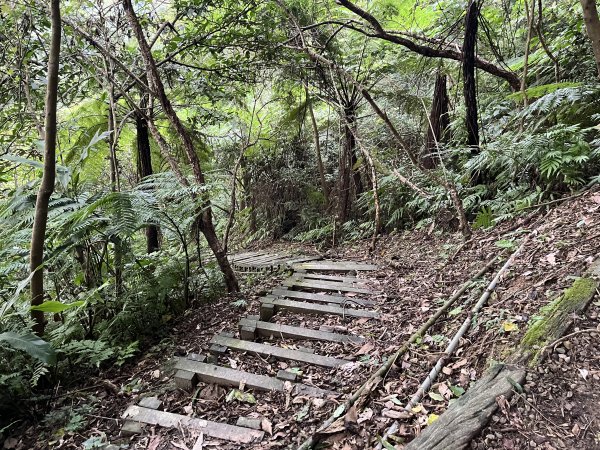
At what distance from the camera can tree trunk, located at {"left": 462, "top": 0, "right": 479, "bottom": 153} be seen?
4.59 metres

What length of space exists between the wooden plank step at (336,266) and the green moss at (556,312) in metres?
2.57

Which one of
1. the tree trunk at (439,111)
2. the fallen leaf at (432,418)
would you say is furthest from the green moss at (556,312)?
the tree trunk at (439,111)

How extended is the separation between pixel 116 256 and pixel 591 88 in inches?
210

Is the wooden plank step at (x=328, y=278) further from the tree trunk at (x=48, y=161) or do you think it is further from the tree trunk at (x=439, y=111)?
the tree trunk at (x=439, y=111)

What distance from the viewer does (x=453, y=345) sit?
2326 millimetres

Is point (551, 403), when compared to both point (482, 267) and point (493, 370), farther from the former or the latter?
point (482, 267)

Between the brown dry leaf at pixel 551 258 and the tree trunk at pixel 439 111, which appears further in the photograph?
the tree trunk at pixel 439 111

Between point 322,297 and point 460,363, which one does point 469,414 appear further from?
point 322,297

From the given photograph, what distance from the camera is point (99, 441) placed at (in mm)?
2309

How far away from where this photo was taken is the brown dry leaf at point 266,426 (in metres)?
2.20

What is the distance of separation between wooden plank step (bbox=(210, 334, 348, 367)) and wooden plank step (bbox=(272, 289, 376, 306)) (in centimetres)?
90

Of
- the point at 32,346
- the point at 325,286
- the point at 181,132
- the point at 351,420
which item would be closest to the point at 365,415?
the point at 351,420

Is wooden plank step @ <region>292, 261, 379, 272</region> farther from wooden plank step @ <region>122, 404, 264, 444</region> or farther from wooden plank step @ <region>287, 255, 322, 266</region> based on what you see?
wooden plank step @ <region>122, 404, 264, 444</region>

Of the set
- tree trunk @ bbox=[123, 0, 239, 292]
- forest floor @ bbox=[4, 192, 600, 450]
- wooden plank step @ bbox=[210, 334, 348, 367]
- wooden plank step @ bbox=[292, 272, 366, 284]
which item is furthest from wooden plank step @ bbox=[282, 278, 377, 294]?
wooden plank step @ bbox=[210, 334, 348, 367]
